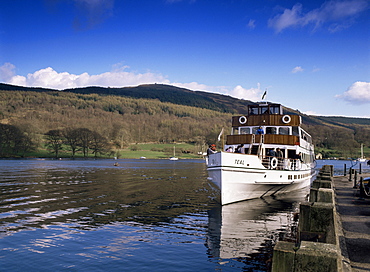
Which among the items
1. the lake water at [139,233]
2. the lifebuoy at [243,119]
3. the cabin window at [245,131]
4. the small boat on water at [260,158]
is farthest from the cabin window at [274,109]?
the lake water at [139,233]

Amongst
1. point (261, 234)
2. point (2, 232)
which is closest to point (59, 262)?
point (2, 232)

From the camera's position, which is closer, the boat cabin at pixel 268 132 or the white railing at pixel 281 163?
the white railing at pixel 281 163

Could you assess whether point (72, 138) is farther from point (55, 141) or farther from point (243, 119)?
point (243, 119)

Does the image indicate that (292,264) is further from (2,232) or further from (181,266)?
(2,232)

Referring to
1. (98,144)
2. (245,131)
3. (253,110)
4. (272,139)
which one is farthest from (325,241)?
(98,144)

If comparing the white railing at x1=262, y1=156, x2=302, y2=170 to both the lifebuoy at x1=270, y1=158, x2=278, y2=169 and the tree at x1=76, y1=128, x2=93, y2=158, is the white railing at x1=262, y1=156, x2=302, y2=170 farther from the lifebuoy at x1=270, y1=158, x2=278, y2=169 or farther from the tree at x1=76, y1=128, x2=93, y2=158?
the tree at x1=76, y1=128, x2=93, y2=158

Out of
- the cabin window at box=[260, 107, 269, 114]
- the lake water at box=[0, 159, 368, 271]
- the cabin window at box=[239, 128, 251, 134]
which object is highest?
the cabin window at box=[260, 107, 269, 114]

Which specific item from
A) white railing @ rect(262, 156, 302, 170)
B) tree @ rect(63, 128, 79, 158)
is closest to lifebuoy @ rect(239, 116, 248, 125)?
white railing @ rect(262, 156, 302, 170)

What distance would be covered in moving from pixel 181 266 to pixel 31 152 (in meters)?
134

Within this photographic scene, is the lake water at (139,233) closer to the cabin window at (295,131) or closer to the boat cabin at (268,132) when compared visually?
the boat cabin at (268,132)

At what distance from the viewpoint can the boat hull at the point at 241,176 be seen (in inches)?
785

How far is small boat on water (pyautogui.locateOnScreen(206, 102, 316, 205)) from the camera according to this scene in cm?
2047

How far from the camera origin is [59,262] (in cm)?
1073

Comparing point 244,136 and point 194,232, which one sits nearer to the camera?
point 194,232
